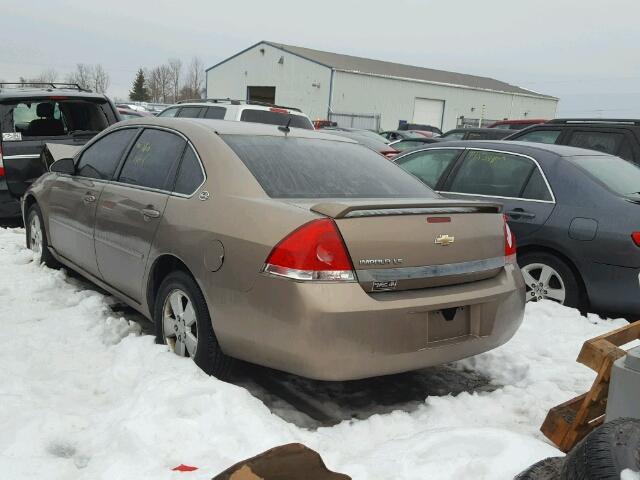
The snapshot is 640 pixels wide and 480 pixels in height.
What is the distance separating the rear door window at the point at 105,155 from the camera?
4602 mm

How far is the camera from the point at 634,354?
7.36ft

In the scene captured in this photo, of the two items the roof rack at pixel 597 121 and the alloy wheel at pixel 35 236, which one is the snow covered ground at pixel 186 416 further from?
the roof rack at pixel 597 121

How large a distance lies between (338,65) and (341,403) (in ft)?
135

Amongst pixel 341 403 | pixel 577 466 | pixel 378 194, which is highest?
pixel 378 194

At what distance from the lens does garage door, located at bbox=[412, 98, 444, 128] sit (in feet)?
153

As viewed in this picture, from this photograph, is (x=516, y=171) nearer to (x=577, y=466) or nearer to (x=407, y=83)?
(x=577, y=466)

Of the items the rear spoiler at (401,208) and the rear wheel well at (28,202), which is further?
the rear wheel well at (28,202)

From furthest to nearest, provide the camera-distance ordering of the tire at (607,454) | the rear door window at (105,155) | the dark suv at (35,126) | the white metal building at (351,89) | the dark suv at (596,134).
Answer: the white metal building at (351,89)
the dark suv at (596,134)
the dark suv at (35,126)
the rear door window at (105,155)
the tire at (607,454)

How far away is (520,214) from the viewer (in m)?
5.43

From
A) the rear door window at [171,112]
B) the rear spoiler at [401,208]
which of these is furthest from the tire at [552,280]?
the rear door window at [171,112]

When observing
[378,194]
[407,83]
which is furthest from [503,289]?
[407,83]

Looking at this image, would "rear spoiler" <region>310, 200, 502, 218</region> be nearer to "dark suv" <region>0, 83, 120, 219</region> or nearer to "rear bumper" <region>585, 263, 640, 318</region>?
"rear bumper" <region>585, 263, 640, 318</region>

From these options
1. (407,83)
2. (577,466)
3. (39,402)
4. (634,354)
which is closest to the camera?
(577,466)

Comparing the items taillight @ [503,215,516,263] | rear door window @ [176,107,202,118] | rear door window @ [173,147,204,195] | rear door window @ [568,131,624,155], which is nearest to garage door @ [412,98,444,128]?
rear door window @ [176,107,202,118]
